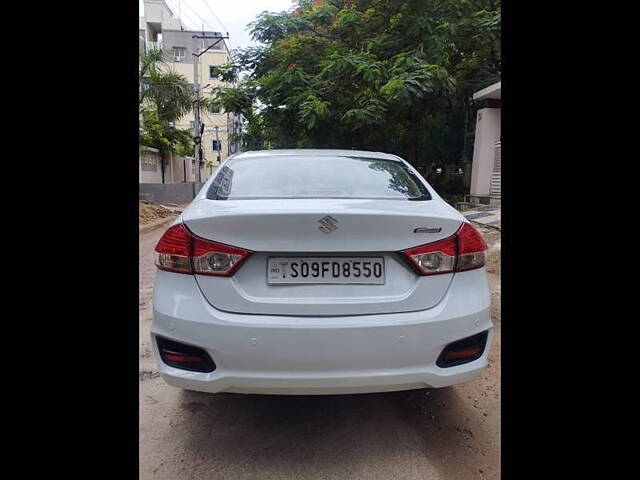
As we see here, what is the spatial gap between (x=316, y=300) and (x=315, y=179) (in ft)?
2.95

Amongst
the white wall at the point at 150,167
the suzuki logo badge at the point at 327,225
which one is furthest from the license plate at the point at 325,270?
the white wall at the point at 150,167

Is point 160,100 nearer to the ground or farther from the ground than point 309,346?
farther from the ground

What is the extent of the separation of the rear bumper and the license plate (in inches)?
5.9

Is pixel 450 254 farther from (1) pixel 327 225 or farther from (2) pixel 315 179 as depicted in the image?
(2) pixel 315 179

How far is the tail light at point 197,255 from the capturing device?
5.70 ft

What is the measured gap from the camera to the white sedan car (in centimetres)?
169

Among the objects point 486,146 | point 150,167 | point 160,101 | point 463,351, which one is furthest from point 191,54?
point 463,351

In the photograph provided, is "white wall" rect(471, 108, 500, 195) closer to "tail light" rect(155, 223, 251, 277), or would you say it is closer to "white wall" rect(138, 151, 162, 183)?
"tail light" rect(155, 223, 251, 277)

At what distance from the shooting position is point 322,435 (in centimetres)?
207

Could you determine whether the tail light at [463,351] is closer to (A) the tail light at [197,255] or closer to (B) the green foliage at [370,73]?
(A) the tail light at [197,255]

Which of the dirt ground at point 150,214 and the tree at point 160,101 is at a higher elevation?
the tree at point 160,101

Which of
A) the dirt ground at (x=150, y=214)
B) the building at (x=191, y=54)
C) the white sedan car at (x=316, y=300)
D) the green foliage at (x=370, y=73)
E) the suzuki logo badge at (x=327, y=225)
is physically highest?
the building at (x=191, y=54)

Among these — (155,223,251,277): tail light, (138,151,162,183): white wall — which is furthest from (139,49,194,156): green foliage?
(155,223,251,277): tail light

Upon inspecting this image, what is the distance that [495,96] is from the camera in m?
11.2
